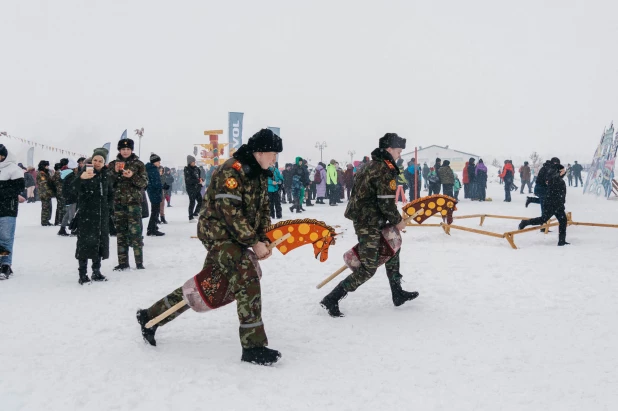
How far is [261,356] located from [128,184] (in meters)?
4.56

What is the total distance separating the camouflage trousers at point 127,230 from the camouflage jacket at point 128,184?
10 centimetres

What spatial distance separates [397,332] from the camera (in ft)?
14.5

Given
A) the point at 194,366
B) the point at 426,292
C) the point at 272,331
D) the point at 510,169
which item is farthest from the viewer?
the point at 510,169

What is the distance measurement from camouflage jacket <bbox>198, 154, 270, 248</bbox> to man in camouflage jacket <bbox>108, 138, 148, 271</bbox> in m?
3.89

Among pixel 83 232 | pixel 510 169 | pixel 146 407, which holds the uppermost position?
pixel 510 169

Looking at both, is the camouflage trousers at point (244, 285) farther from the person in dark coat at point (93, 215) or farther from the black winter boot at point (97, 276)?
the black winter boot at point (97, 276)

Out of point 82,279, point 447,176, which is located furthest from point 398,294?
point 447,176

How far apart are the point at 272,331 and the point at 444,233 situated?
22.8ft

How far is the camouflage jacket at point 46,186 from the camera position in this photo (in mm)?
12047

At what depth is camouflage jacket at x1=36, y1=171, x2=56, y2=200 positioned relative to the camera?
12047 millimetres

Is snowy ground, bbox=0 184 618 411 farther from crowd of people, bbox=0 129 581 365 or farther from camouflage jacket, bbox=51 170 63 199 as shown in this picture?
camouflage jacket, bbox=51 170 63 199

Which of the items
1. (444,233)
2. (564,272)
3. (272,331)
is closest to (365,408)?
(272,331)

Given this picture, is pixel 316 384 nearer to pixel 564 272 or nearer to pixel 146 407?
pixel 146 407

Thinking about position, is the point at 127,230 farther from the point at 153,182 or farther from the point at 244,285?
the point at 244,285
